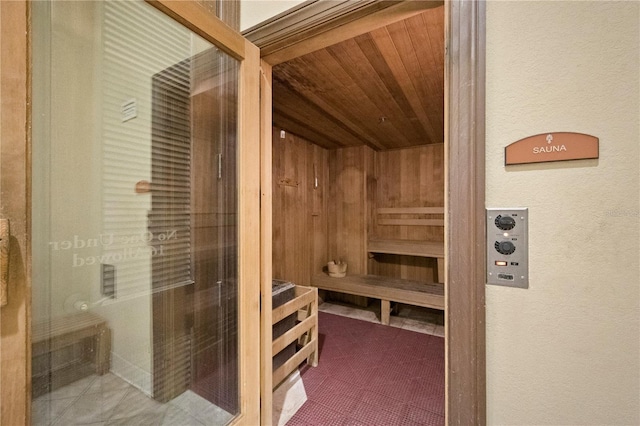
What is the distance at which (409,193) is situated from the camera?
4.00 metres

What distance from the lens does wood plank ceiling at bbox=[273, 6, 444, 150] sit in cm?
156

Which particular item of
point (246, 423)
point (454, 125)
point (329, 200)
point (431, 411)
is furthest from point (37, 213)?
point (329, 200)

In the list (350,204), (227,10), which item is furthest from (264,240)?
(350,204)

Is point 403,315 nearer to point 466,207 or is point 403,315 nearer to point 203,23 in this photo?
point 466,207

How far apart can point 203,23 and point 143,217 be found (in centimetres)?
76

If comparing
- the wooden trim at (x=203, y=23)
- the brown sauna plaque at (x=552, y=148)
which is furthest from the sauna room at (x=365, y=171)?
the brown sauna plaque at (x=552, y=148)

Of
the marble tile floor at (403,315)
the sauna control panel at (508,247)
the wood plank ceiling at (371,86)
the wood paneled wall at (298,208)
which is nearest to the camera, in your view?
the sauna control panel at (508,247)

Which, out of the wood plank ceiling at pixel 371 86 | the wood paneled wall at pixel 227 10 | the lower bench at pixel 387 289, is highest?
the wood plank ceiling at pixel 371 86

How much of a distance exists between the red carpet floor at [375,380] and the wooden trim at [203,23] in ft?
6.72

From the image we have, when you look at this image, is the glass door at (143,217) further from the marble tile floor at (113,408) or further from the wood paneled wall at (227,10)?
the wood paneled wall at (227,10)

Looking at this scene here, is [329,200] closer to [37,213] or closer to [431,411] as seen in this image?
[431,411]

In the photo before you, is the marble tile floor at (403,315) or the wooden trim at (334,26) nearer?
the wooden trim at (334,26)

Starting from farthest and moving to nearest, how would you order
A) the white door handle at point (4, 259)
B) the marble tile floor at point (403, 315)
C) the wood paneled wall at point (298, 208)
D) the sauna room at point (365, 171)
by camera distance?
the wood paneled wall at point (298, 208) < the marble tile floor at point (403, 315) < the sauna room at point (365, 171) < the white door handle at point (4, 259)

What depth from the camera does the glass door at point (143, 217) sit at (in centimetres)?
81
